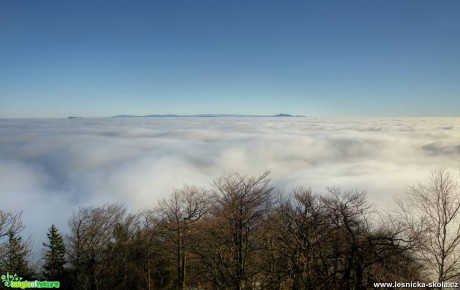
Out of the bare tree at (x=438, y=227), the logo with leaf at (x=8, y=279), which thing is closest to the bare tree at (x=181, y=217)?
the logo with leaf at (x=8, y=279)

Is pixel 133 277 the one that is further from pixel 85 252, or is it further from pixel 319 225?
pixel 319 225

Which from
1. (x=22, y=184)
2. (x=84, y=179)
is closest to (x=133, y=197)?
(x=84, y=179)

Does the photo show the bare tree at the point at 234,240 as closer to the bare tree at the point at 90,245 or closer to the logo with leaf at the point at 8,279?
the bare tree at the point at 90,245

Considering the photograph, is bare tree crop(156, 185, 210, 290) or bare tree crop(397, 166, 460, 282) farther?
bare tree crop(156, 185, 210, 290)

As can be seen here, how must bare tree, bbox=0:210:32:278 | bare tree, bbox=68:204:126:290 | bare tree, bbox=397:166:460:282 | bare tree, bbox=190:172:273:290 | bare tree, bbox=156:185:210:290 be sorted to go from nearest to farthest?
bare tree, bbox=397:166:460:282, bare tree, bbox=190:172:273:290, bare tree, bbox=0:210:32:278, bare tree, bbox=68:204:126:290, bare tree, bbox=156:185:210:290

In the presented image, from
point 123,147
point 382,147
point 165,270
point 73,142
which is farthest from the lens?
point 73,142

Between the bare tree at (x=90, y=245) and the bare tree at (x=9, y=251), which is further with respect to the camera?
the bare tree at (x=90, y=245)

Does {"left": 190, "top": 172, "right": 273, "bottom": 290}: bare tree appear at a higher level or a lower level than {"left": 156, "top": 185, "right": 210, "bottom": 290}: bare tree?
higher

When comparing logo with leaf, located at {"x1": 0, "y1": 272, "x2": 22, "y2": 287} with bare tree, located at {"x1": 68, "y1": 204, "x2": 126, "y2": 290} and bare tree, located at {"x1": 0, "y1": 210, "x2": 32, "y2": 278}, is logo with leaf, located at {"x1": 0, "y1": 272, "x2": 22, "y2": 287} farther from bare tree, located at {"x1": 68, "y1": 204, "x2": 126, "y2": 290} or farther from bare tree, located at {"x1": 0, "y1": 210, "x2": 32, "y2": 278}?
bare tree, located at {"x1": 68, "y1": 204, "x2": 126, "y2": 290}

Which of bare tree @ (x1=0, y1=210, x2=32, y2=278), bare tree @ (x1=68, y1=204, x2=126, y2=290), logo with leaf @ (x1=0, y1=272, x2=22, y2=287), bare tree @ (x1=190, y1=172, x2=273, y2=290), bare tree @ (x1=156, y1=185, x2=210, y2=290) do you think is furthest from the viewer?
bare tree @ (x1=156, y1=185, x2=210, y2=290)

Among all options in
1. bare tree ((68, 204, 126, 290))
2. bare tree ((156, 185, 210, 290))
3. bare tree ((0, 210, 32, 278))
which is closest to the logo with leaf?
bare tree ((0, 210, 32, 278))

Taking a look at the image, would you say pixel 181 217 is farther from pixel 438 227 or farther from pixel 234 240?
pixel 438 227
